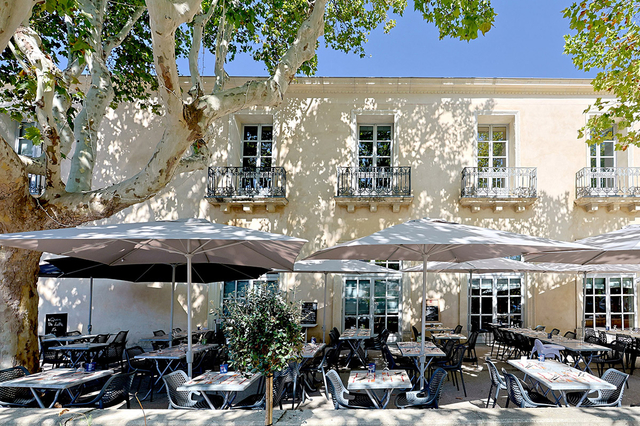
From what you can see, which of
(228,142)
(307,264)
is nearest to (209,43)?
(228,142)

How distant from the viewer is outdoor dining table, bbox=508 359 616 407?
4645mm

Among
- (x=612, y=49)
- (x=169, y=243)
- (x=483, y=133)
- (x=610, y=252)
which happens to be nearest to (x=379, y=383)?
(x=169, y=243)

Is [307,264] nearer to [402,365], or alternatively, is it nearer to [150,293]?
[402,365]

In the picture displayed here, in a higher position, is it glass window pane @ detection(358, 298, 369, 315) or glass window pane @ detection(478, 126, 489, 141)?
glass window pane @ detection(478, 126, 489, 141)

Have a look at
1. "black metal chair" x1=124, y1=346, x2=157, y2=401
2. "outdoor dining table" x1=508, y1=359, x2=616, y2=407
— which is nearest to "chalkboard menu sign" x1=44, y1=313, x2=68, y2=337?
"black metal chair" x1=124, y1=346, x2=157, y2=401

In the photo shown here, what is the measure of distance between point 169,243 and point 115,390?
5.96 feet

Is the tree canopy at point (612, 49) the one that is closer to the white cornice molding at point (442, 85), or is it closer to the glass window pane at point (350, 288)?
the white cornice molding at point (442, 85)

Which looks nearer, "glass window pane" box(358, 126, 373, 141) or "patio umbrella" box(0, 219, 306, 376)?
"patio umbrella" box(0, 219, 306, 376)

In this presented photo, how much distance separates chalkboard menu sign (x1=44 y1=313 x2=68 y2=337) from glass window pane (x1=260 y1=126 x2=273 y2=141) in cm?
723

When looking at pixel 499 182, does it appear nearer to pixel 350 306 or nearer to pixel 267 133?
pixel 350 306

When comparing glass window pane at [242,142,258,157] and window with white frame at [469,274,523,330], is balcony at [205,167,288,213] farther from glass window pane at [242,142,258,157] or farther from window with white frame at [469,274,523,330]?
window with white frame at [469,274,523,330]

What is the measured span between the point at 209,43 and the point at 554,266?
1023 centimetres

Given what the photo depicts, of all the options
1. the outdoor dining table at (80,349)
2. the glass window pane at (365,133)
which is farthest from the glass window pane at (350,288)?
the outdoor dining table at (80,349)

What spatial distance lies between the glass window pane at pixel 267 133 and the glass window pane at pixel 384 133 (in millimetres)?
3374
